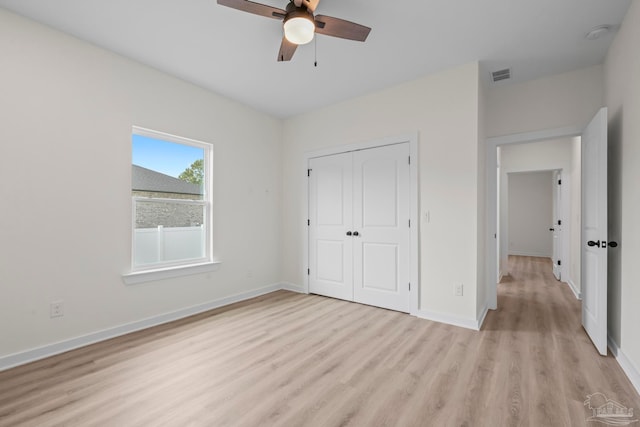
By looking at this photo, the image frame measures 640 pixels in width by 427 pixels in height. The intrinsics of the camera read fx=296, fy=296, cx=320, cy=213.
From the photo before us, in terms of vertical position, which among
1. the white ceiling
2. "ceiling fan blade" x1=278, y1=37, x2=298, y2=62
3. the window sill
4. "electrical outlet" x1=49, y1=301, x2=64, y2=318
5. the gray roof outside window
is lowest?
"electrical outlet" x1=49, y1=301, x2=64, y2=318

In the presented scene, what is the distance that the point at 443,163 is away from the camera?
129 inches

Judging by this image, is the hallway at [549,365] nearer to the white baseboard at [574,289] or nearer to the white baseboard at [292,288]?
the white baseboard at [574,289]

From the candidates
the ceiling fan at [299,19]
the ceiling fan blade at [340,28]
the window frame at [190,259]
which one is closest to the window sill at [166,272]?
the window frame at [190,259]

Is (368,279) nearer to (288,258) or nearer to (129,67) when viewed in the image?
(288,258)

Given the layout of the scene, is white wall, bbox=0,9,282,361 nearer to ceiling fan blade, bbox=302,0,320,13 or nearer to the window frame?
the window frame

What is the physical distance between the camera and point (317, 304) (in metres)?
3.92

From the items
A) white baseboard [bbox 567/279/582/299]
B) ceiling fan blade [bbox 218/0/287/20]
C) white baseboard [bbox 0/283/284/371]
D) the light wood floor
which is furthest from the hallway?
white baseboard [bbox 0/283/284/371]

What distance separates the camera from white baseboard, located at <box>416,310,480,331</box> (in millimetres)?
3051

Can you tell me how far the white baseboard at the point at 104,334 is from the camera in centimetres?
231

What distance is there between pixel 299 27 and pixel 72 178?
92.0 inches

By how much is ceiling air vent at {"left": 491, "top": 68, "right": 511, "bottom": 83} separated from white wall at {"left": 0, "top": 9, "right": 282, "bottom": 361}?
11.2ft

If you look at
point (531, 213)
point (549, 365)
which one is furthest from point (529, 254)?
point (549, 365)

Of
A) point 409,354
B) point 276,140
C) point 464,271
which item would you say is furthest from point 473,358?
point 276,140

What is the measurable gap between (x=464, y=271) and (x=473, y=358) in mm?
962
